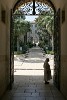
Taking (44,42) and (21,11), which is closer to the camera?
(21,11)

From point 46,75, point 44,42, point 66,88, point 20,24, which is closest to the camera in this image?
point 66,88

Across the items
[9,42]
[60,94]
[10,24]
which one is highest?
[10,24]

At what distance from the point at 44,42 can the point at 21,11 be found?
46.3m

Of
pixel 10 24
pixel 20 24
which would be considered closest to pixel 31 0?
pixel 10 24

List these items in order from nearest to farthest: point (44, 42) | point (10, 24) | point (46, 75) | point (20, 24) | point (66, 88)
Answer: point (66, 88) < point (10, 24) < point (46, 75) < point (20, 24) < point (44, 42)

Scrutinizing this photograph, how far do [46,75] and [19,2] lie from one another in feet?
13.0

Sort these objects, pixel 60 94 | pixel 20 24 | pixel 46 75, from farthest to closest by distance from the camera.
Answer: pixel 20 24
pixel 46 75
pixel 60 94

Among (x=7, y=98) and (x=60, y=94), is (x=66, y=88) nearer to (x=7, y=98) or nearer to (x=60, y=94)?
(x=60, y=94)

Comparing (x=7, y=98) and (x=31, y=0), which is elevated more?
(x=31, y=0)

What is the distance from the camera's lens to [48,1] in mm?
13391

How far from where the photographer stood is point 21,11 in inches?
547

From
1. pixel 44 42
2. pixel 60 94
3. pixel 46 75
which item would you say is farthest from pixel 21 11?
pixel 44 42

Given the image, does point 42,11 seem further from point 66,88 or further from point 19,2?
point 66,88

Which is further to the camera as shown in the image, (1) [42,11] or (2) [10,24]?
(1) [42,11]
